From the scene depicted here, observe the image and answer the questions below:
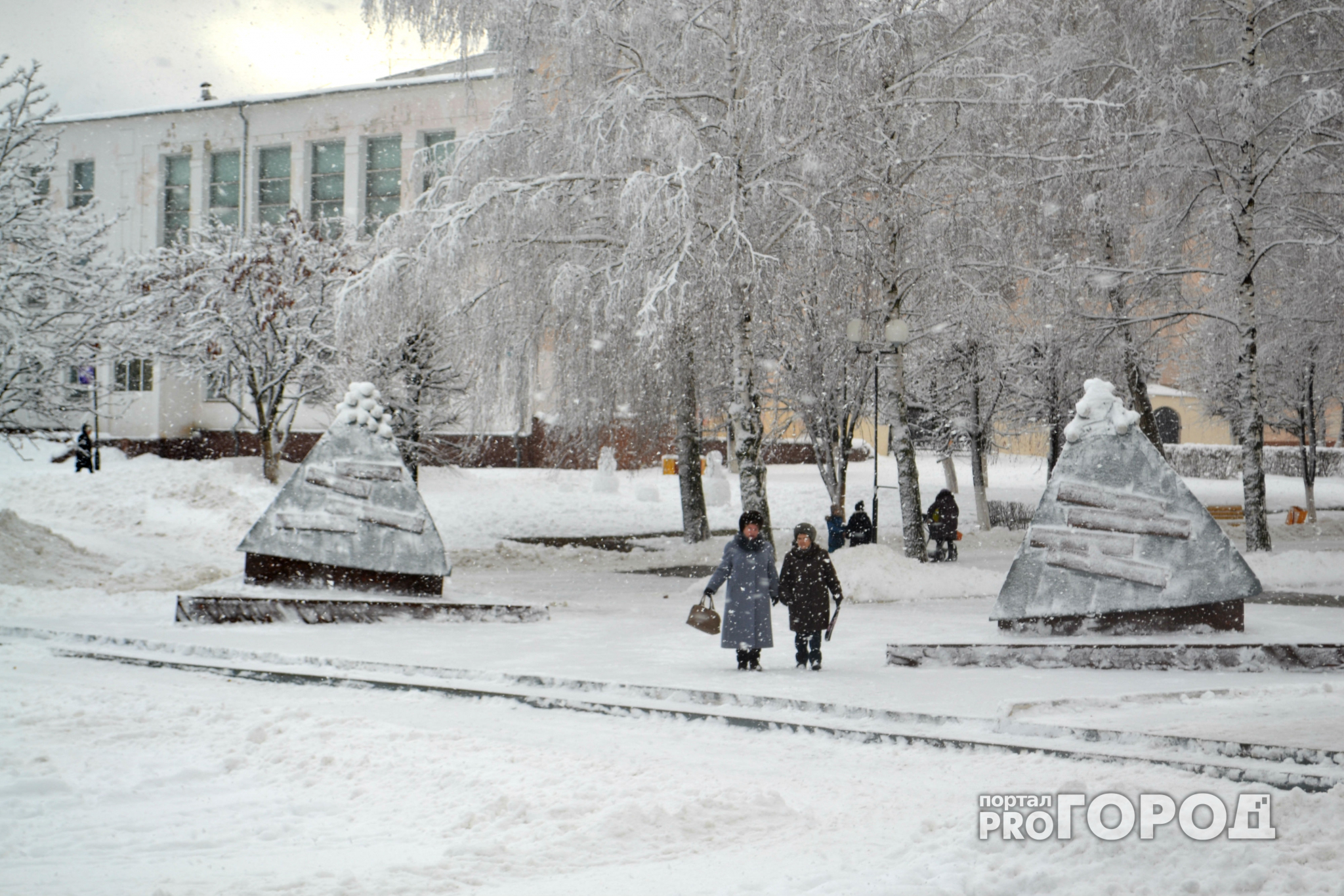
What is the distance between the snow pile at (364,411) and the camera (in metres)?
15.1

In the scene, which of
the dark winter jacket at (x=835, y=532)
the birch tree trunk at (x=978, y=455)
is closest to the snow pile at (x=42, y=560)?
the dark winter jacket at (x=835, y=532)

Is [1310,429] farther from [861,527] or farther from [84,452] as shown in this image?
[84,452]

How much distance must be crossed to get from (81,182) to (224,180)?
6490 mm

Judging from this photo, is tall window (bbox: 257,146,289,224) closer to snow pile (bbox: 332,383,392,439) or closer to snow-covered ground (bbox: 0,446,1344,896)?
snow pile (bbox: 332,383,392,439)

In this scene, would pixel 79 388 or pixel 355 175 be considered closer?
pixel 79 388

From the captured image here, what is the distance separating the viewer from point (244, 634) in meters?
12.2

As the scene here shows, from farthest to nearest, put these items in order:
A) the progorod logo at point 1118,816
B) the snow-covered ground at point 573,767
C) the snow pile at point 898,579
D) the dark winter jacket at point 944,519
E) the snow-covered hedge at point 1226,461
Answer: the snow-covered hedge at point 1226,461 → the dark winter jacket at point 944,519 → the snow pile at point 898,579 → the progorod logo at point 1118,816 → the snow-covered ground at point 573,767

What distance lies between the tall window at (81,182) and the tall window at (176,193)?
328 cm

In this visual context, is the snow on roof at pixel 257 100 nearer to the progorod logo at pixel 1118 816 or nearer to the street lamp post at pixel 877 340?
the street lamp post at pixel 877 340

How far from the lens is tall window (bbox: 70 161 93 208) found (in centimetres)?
4603

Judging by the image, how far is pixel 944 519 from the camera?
910 inches

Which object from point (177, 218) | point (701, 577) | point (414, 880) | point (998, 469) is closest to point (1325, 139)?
point (701, 577)

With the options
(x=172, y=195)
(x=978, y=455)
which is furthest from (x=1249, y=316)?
(x=172, y=195)

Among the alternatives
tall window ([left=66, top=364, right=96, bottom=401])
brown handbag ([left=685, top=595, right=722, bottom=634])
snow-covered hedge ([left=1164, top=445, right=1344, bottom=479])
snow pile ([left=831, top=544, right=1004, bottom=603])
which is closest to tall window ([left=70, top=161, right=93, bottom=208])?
tall window ([left=66, top=364, right=96, bottom=401])
